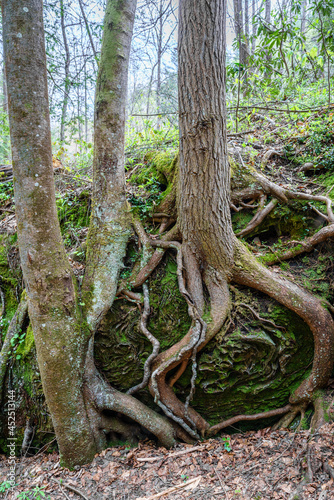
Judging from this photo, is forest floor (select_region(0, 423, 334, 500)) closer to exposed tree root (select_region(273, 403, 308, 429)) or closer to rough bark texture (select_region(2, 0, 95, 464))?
exposed tree root (select_region(273, 403, 308, 429))

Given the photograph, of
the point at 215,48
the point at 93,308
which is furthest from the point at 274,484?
the point at 215,48

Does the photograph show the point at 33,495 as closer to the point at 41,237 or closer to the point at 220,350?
the point at 220,350

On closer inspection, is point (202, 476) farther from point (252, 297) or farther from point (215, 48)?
point (215, 48)

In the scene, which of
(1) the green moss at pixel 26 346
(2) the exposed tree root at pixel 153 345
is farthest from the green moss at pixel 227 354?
(1) the green moss at pixel 26 346

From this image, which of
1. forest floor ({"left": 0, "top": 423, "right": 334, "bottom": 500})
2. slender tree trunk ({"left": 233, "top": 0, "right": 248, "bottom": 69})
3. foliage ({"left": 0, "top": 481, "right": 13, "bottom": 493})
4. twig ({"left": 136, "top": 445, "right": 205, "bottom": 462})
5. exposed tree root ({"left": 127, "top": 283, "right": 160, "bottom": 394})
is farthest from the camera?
slender tree trunk ({"left": 233, "top": 0, "right": 248, "bottom": 69})

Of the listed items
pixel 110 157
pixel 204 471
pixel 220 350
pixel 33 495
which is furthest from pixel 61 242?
pixel 204 471

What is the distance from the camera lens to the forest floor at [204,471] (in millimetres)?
2307

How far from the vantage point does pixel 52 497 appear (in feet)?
8.61

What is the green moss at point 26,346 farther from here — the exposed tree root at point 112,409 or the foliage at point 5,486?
the foliage at point 5,486

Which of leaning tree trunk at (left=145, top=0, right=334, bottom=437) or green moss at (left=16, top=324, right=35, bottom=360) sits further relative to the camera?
green moss at (left=16, top=324, right=35, bottom=360)

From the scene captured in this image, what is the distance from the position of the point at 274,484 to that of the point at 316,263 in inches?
96.4

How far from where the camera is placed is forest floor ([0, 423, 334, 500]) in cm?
231

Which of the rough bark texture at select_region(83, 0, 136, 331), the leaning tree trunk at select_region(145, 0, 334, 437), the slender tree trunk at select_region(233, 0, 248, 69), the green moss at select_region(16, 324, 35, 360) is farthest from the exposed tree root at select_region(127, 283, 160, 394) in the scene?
the slender tree trunk at select_region(233, 0, 248, 69)

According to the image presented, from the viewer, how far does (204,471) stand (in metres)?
2.73
